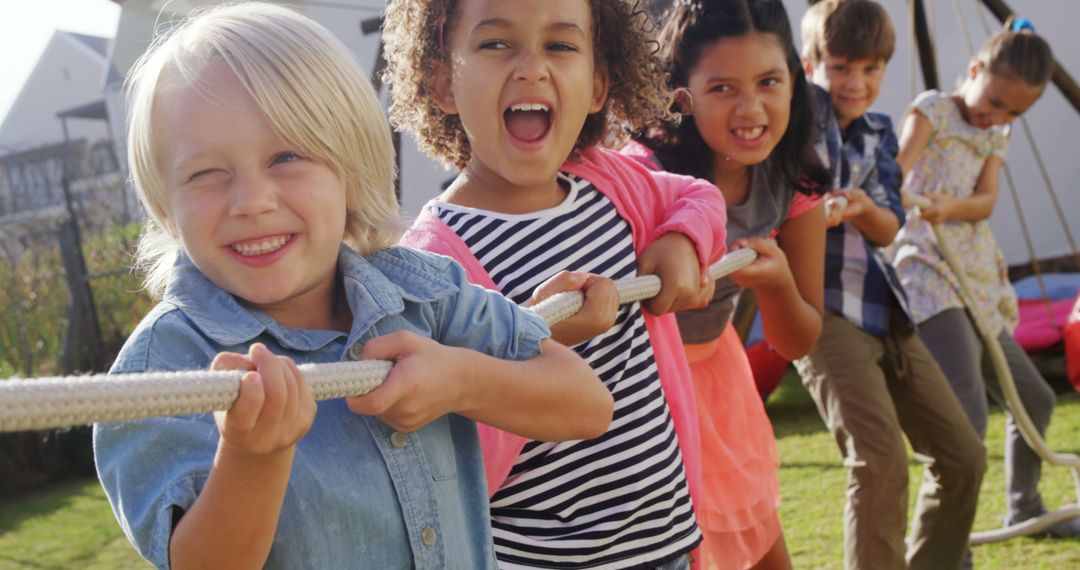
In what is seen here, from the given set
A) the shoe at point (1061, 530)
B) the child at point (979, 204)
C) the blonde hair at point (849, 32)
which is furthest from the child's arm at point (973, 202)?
the shoe at point (1061, 530)

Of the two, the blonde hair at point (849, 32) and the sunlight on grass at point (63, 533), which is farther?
the sunlight on grass at point (63, 533)

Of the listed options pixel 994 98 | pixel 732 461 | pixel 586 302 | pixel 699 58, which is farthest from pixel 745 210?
pixel 994 98

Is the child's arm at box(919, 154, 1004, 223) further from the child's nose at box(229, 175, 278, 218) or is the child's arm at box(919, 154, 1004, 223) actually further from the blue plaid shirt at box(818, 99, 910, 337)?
the child's nose at box(229, 175, 278, 218)

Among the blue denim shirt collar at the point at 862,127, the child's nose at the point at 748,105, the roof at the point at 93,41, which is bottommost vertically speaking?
the blue denim shirt collar at the point at 862,127

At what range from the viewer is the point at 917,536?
291cm

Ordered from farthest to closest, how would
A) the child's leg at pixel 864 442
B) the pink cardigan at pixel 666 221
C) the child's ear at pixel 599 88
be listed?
1. the child's leg at pixel 864 442
2. the child's ear at pixel 599 88
3. the pink cardigan at pixel 666 221

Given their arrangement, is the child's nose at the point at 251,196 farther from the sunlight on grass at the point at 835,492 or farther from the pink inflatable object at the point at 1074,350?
the pink inflatable object at the point at 1074,350

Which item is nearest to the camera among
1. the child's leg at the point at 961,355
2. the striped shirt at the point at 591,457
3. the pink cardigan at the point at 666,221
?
the striped shirt at the point at 591,457

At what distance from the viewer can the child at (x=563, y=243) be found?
1.59 m

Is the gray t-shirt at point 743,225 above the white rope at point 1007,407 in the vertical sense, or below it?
above

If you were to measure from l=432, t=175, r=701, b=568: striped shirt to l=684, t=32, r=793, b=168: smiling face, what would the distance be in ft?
1.74

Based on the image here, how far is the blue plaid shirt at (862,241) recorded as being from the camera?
285 centimetres

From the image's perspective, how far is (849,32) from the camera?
3070 mm

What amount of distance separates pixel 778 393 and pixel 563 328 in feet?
14.5
